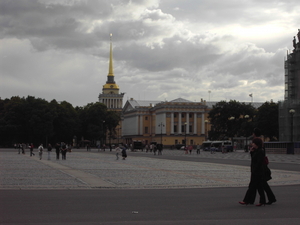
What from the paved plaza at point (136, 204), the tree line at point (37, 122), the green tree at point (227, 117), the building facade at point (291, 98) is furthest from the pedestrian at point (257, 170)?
the green tree at point (227, 117)

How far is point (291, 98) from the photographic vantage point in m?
78.3

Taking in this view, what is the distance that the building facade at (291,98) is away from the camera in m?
75.6

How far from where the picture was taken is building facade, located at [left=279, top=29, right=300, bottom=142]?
75.6m

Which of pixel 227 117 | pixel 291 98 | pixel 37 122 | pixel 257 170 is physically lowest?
pixel 257 170

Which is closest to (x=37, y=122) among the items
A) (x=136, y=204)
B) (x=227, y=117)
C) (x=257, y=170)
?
(x=227, y=117)

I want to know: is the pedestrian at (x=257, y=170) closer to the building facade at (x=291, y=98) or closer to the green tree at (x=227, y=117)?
the building facade at (x=291, y=98)

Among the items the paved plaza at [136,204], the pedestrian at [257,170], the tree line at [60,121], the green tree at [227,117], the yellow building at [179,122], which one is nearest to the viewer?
the paved plaza at [136,204]

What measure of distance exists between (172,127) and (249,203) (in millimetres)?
146492

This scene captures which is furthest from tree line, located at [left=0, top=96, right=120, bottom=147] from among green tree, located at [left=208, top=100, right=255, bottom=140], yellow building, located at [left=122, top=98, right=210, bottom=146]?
green tree, located at [left=208, top=100, right=255, bottom=140]

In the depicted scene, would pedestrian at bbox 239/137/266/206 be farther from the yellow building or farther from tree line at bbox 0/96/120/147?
the yellow building

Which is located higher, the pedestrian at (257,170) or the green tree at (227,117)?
the green tree at (227,117)

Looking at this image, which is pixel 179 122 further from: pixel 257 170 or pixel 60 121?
pixel 257 170

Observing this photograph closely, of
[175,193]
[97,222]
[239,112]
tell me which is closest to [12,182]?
[175,193]

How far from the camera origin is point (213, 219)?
10.6 m
